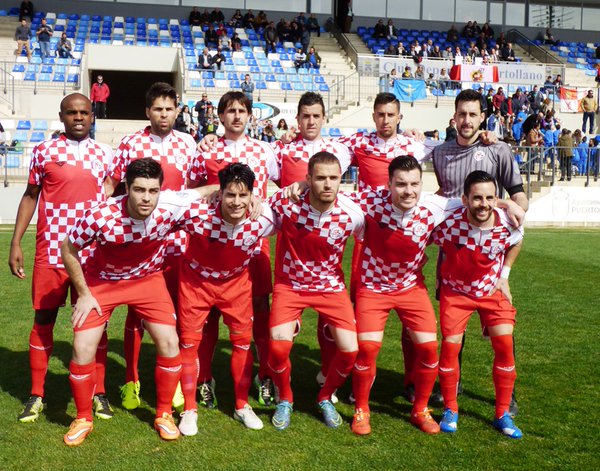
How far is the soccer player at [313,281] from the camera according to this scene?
16.1ft

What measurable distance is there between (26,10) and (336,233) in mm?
29972

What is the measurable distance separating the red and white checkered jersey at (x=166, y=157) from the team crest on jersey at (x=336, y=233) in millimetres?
1251

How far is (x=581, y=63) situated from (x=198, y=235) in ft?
114

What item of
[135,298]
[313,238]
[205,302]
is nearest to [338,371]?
[313,238]

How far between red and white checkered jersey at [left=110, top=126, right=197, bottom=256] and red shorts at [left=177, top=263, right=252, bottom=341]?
40cm

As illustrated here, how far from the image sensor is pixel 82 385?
4656mm

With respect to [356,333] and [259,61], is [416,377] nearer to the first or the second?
[356,333]

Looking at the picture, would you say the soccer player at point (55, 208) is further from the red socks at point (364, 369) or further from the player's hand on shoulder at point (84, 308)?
the red socks at point (364, 369)

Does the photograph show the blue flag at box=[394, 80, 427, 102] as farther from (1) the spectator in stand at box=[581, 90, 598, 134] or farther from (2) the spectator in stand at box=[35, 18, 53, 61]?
(2) the spectator in stand at box=[35, 18, 53, 61]

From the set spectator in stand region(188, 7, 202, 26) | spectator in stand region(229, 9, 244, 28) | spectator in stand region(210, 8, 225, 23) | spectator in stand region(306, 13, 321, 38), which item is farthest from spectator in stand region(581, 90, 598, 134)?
spectator in stand region(188, 7, 202, 26)

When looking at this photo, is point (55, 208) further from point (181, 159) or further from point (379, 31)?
point (379, 31)

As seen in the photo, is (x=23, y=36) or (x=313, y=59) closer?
(x=23, y=36)

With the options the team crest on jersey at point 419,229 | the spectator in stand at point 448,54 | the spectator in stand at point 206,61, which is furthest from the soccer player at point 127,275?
the spectator in stand at point 448,54

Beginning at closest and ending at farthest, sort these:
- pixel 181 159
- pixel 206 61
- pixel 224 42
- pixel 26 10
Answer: pixel 181 159 → pixel 206 61 → pixel 224 42 → pixel 26 10
